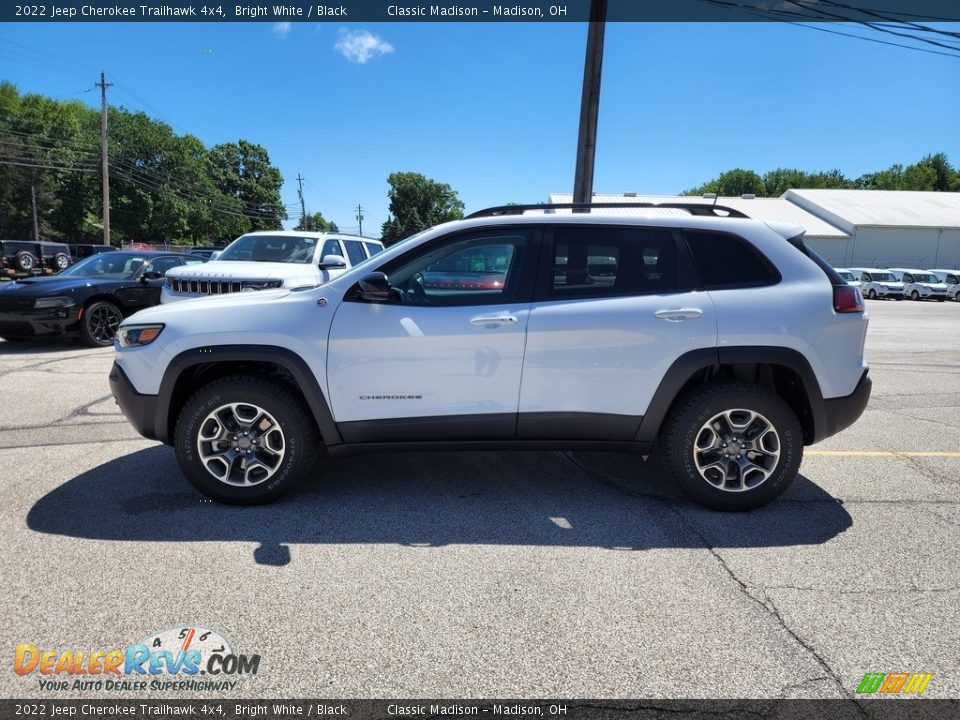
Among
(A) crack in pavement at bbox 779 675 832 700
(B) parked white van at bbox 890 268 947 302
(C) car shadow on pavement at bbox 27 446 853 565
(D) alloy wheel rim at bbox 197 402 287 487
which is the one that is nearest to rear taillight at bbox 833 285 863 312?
(C) car shadow on pavement at bbox 27 446 853 565

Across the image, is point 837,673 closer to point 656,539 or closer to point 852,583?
point 852,583

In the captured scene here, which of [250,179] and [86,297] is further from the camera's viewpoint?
[250,179]

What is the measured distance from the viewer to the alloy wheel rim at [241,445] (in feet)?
11.7

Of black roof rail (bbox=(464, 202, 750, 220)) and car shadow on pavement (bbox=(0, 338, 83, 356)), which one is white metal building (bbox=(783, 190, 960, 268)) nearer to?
black roof rail (bbox=(464, 202, 750, 220))

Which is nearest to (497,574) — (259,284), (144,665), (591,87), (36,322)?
(144,665)

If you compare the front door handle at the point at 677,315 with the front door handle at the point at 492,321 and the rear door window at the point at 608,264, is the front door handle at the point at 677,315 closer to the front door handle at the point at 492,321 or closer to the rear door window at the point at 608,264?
the rear door window at the point at 608,264

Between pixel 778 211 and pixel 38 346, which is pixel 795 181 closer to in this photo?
pixel 778 211

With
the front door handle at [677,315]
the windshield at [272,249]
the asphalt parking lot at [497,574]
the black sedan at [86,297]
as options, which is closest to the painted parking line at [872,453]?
the asphalt parking lot at [497,574]

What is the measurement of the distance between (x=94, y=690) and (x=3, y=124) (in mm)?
74494

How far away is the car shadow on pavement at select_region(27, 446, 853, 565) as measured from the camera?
3275 mm

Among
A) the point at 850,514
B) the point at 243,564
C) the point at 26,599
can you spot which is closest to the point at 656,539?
the point at 850,514

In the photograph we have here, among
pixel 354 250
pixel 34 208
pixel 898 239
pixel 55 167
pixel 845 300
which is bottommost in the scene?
pixel 845 300

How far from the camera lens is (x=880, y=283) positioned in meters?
33.7

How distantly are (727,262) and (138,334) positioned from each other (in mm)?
3764
